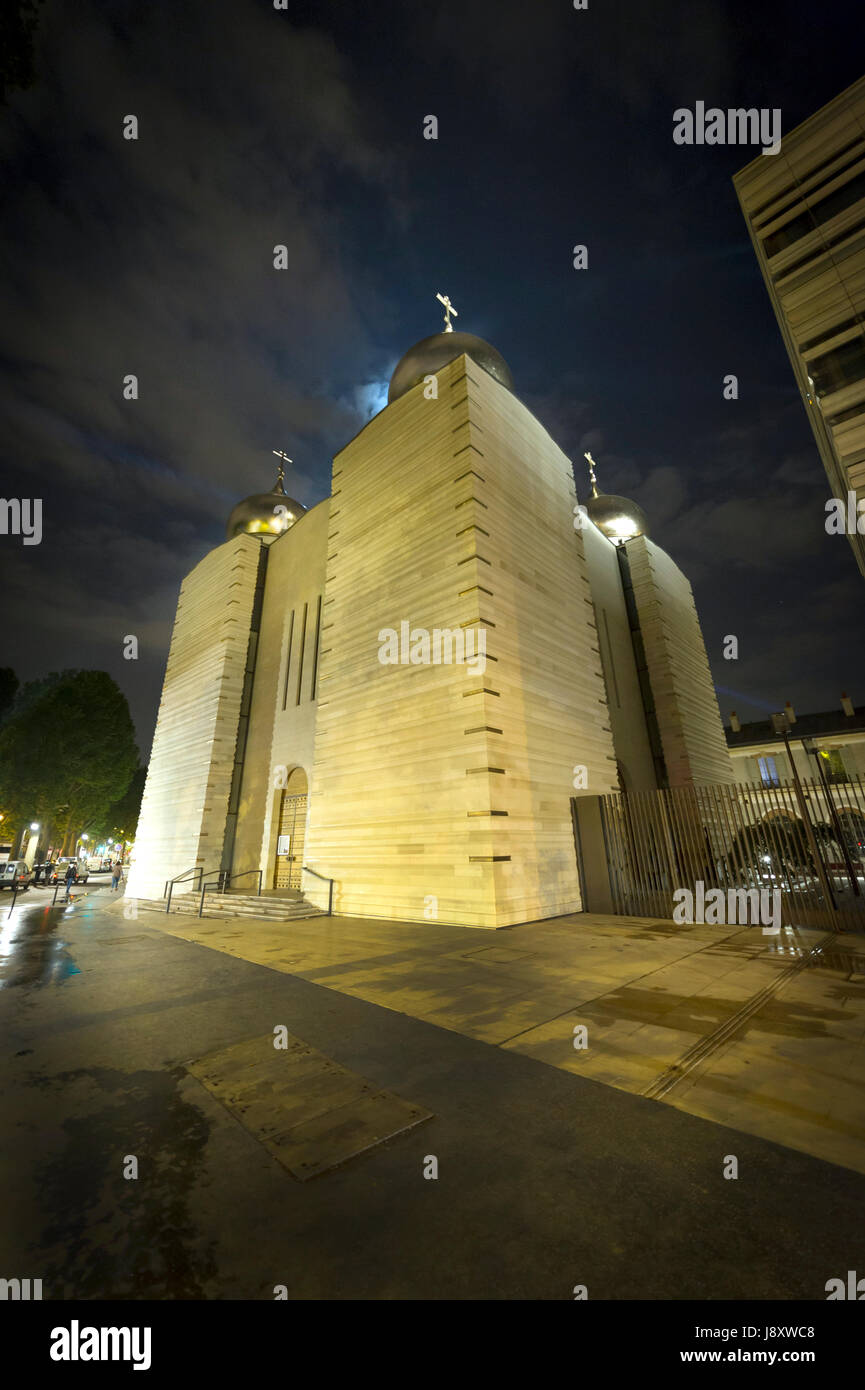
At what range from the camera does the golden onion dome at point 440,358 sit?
14.9 meters

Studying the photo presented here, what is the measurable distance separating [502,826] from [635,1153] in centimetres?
732

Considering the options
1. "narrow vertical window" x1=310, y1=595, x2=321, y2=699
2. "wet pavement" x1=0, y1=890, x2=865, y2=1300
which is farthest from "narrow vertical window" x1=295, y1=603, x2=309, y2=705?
"wet pavement" x1=0, y1=890, x2=865, y2=1300

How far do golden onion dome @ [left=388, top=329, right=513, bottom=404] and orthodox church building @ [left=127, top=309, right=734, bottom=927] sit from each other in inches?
3.1

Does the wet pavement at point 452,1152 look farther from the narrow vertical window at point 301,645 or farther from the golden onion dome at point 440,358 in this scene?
the golden onion dome at point 440,358

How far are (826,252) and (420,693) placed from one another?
14.3m

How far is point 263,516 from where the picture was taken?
23203 mm

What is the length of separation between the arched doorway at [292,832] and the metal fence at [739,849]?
962 centimetres

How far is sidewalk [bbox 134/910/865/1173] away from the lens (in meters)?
2.71

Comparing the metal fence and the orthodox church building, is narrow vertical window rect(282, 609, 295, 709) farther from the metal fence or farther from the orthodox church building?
the metal fence

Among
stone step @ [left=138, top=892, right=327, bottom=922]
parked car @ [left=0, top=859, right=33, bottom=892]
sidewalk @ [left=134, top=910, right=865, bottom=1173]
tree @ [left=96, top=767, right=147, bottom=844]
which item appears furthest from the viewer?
tree @ [left=96, top=767, right=147, bottom=844]

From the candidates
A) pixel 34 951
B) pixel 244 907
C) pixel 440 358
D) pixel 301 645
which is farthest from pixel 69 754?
pixel 440 358

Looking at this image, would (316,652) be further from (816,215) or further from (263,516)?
(816,215)

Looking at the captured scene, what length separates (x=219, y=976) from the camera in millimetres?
5910
